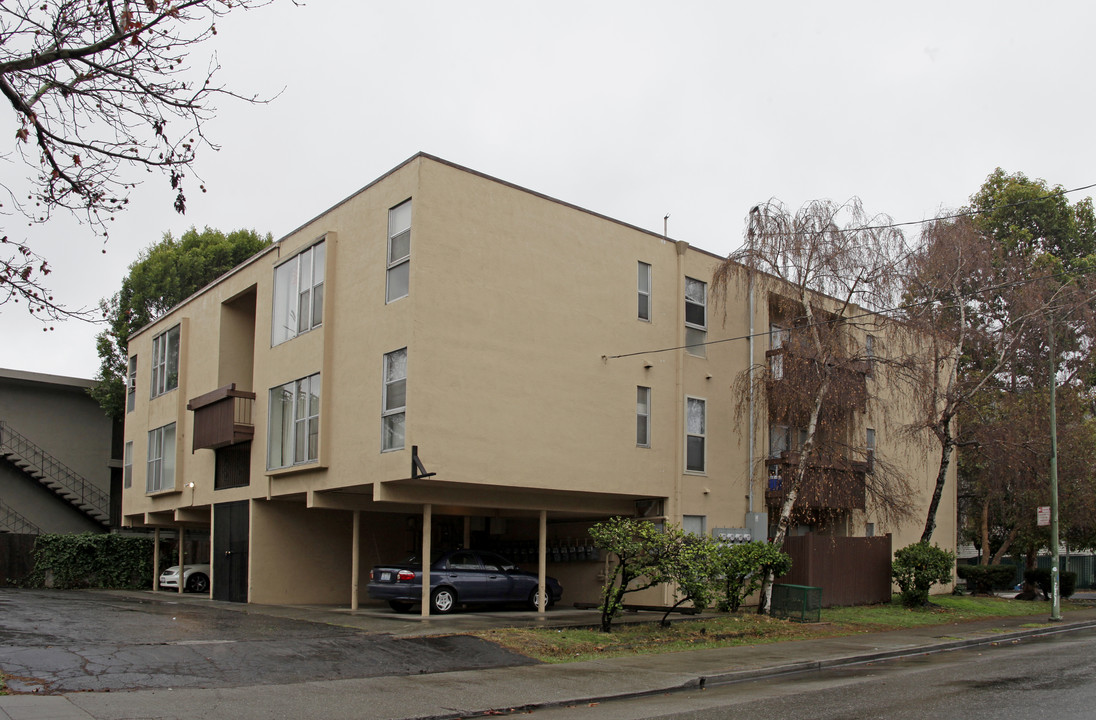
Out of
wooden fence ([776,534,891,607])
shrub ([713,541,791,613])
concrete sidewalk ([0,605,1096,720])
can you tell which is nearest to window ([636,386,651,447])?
shrub ([713,541,791,613])

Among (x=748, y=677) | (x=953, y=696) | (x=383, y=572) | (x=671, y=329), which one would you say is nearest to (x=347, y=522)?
(x=383, y=572)

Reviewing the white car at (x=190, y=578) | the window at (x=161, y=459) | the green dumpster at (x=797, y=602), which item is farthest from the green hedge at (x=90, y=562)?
the green dumpster at (x=797, y=602)

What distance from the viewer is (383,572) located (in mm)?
21000

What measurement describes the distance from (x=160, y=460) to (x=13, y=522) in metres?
12.9

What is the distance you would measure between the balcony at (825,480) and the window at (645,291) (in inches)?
200

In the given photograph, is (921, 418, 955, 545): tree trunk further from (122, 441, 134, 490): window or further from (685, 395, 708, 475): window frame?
(122, 441, 134, 490): window

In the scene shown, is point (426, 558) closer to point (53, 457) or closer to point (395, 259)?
point (395, 259)

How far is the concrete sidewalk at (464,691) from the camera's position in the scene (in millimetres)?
10266

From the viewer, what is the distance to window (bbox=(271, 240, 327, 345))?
75.4 feet

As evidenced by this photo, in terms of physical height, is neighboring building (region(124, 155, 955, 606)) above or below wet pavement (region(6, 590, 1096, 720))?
above

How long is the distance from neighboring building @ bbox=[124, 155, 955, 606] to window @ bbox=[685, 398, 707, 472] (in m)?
0.05

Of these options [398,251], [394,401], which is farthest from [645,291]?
[394,401]

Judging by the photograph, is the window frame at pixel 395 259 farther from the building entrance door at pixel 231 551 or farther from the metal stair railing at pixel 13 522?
the metal stair railing at pixel 13 522

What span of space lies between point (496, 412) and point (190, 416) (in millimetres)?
14000
